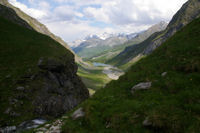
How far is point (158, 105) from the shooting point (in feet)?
34.7

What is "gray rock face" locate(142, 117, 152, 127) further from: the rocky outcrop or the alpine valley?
the rocky outcrop

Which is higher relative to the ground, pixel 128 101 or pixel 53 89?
pixel 53 89

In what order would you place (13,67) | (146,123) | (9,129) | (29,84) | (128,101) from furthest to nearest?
1. (13,67)
2. (29,84)
3. (9,129)
4. (128,101)
5. (146,123)

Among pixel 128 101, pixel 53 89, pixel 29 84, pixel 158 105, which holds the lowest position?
pixel 158 105

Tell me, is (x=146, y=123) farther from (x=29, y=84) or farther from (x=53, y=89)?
(x=53, y=89)

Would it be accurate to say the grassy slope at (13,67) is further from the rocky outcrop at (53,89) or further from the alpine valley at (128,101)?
the rocky outcrop at (53,89)

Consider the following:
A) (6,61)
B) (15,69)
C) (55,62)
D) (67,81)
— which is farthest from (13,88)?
(67,81)

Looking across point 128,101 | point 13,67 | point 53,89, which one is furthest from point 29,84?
point 128,101

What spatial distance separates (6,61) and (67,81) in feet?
60.6

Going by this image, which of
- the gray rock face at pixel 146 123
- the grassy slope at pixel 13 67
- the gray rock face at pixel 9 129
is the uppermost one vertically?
the grassy slope at pixel 13 67

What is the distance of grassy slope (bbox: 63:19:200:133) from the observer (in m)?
8.71

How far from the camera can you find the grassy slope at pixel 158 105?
343 inches

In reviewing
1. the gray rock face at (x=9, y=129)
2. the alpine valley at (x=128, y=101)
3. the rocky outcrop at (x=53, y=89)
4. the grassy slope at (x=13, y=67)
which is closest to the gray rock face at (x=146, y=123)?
the alpine valley at (x=128, y=101)

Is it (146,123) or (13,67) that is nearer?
(146,123)
